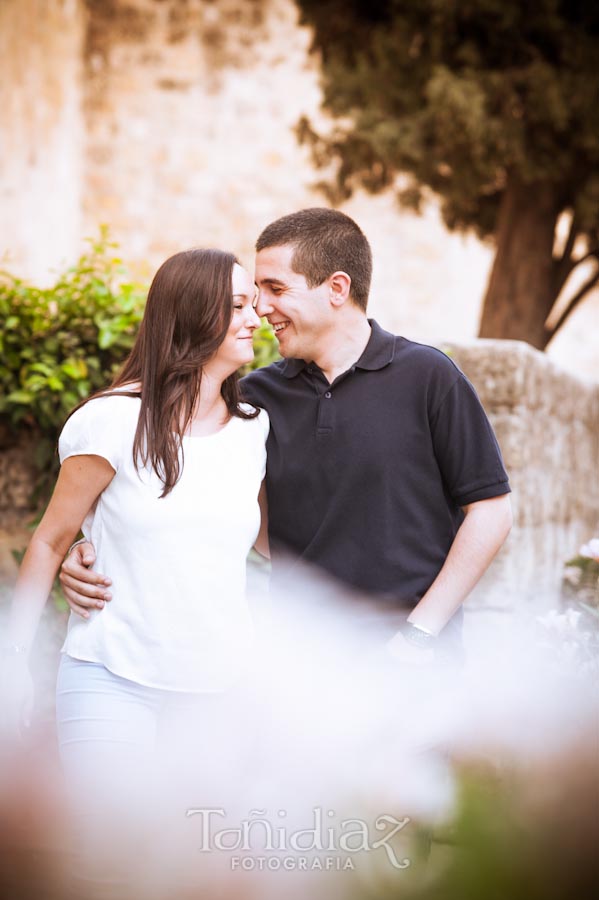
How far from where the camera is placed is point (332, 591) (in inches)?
88.4

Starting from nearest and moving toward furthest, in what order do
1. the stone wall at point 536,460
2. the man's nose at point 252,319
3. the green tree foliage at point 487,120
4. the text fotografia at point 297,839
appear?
the text fotografia at point 297,839 → the man's nose at point 252,319 → the stone wall at point 536,460 → the green tree foliage at point 487,120

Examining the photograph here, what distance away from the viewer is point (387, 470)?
87.4 inches

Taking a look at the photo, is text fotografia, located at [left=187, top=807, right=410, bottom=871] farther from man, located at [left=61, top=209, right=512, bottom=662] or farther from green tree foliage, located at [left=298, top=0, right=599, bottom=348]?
green tree foliage, located at [left=298, top=0, right=599, bottom=348]

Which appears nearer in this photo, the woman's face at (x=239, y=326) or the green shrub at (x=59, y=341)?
the woman's face at (x=239, y=326)

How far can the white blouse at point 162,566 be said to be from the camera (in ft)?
6.65

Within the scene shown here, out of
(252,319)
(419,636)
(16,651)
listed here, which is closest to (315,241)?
(252,319)

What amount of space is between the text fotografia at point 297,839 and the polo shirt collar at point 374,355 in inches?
50.1

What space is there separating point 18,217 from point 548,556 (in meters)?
7.66

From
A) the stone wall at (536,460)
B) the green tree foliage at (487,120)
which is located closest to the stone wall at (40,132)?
the green tree foliage at (487,120)

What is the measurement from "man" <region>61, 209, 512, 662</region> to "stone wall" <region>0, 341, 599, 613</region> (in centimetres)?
175

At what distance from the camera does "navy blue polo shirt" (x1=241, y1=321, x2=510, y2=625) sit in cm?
222

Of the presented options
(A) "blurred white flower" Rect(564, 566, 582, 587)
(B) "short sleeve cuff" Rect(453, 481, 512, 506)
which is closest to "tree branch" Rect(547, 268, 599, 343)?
(A) "blurred white flower" Rect(564, 566, 582, 587)

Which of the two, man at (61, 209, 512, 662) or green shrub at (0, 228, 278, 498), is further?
green shrub at (0, 228, 278, 498)

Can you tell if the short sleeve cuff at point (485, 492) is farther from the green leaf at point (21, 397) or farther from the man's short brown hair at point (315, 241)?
the green leaf at point (21, 397)
